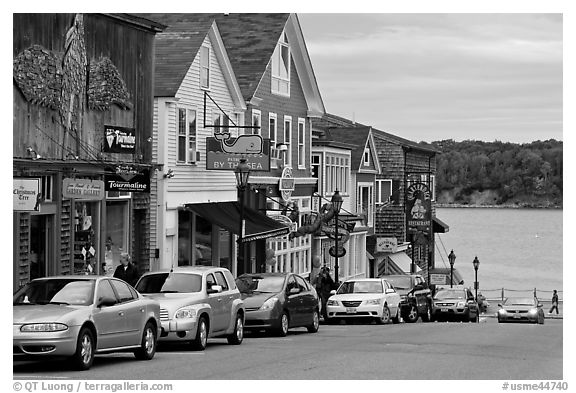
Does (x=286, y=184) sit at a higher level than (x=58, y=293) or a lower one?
higher

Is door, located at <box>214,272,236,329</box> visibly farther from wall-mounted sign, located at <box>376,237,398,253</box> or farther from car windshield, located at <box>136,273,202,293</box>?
wall-mounted sign, located at <box>376,237,398,253</box>

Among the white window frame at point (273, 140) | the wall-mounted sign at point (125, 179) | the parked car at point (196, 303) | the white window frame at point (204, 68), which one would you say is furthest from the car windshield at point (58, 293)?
A: the white window frame at point (273, 140)

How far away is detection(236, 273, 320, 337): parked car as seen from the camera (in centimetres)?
2802

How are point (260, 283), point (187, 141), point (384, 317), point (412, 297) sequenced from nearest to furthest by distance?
point (260, 283), point (384, 317), point (187, 141), point (412, 297)

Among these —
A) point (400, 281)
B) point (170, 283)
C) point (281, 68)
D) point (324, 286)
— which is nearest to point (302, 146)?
point (281, 68)

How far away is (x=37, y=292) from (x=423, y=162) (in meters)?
61.7

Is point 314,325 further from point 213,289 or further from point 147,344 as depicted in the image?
point 147,344

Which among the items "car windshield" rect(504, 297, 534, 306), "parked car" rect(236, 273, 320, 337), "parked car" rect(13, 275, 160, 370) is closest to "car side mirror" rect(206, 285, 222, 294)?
"parked car" rect(13, 275, 160, 370)

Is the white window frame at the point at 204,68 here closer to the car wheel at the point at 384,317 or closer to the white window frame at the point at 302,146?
the car wheel at the point at 384,317

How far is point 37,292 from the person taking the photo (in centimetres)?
1950

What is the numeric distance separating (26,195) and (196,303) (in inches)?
162

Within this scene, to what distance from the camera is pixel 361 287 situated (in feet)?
121

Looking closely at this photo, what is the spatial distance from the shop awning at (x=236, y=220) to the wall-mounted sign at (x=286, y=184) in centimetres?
542
